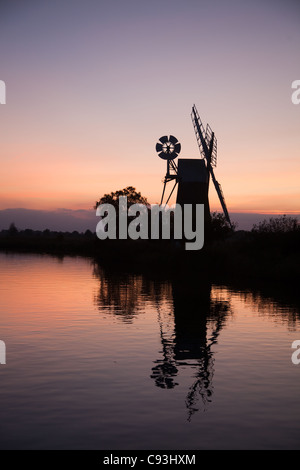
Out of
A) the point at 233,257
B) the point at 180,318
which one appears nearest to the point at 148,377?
the point at 180,318

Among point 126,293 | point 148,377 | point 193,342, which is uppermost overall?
point 148,377

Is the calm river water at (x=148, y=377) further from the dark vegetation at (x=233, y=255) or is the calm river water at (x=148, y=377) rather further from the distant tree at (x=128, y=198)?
the distant tree at (x=128, y=198)

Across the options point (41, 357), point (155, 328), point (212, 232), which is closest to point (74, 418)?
point (41, 357)

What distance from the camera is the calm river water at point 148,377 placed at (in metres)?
8.71

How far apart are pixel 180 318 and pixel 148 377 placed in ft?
30.6

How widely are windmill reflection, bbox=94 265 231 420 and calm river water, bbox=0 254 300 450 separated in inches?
2.2

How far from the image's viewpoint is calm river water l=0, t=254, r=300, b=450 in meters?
8.71

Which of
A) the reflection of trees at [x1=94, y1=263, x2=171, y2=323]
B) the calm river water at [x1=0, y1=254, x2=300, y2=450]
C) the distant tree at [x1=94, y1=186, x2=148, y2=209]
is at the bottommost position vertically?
the reflection of trees at [x1=94, y1=263, x2=171, y2=323]

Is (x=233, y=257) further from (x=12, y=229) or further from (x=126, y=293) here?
(x=12, y=229)

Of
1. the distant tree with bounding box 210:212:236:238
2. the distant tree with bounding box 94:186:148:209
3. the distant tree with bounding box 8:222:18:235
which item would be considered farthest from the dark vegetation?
the distant tree with bounding box 8:222:18:235

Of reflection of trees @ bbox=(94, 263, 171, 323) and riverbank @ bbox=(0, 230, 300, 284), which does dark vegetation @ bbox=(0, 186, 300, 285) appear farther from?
reflection of trees @ bbox=(94, 263, 171, 323)

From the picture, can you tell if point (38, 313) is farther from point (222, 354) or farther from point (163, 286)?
point (163, 286)

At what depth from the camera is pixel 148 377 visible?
12352mm

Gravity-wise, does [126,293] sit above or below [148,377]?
below
